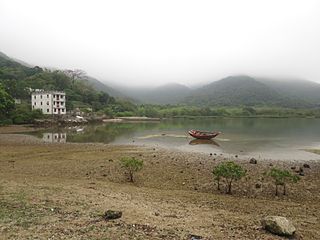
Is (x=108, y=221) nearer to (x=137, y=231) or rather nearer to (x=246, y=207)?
(x=137, y=231)

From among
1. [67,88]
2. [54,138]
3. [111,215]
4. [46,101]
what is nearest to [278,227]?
[111,215]

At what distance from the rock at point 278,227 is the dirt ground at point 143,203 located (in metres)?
0.26

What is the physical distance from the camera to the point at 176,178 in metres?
Answer: 21.8

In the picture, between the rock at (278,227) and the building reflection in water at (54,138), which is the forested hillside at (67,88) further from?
the rock at (278,227)

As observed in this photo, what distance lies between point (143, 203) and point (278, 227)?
20.2 ft

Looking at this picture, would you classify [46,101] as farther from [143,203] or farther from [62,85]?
[143,203]

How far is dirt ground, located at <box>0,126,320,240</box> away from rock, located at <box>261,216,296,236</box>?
0.26 m

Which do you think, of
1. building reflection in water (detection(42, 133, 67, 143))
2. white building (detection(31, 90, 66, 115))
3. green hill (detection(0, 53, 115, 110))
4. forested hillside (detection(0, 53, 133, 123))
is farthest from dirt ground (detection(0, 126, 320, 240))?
green hill (detection(0, 53, 115, 110))

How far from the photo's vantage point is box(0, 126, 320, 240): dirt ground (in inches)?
396

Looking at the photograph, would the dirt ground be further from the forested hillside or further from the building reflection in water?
the forested hillside

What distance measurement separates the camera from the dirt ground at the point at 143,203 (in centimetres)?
1005

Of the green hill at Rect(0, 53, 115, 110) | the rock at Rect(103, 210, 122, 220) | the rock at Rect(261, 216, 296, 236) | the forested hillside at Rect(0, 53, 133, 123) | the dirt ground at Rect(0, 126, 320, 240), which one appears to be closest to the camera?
the dirt ground at Rect(0, 126, 320, 240)

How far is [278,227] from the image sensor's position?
10305 mm

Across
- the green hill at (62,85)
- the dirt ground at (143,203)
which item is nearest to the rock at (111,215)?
the dirt ground at (143,203)
